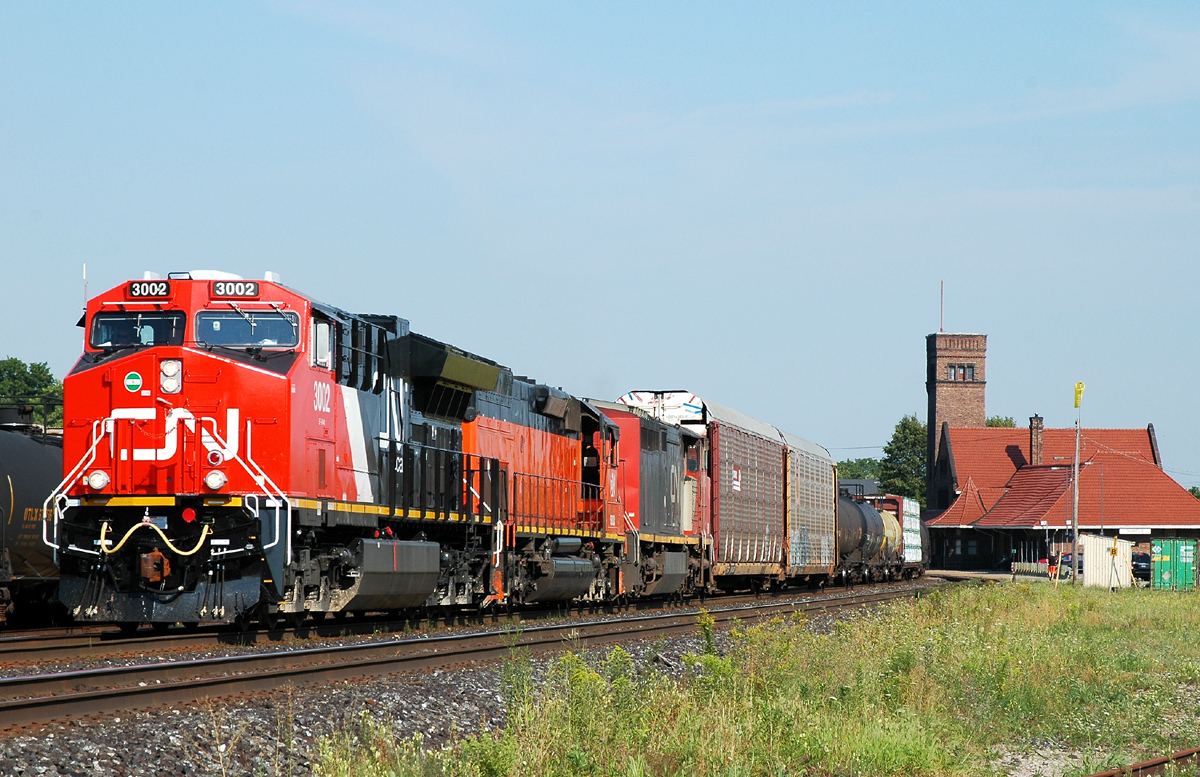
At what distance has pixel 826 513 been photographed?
124ft

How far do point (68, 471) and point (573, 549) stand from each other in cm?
982

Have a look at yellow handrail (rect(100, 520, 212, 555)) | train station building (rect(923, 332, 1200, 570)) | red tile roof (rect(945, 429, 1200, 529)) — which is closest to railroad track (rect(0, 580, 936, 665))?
yellow handrail (rect(100, 520, 212, 555))

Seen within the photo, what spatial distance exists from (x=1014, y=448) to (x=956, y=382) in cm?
1025

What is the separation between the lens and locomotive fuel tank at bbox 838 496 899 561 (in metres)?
40.7

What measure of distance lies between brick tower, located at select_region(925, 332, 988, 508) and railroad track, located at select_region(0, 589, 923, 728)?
8640cm

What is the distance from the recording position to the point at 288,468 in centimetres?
1448

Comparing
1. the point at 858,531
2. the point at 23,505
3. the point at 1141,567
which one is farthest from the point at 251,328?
the point at 1141,567

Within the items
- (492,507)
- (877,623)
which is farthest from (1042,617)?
(492,507)

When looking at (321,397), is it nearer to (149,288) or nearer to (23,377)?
(149,288)

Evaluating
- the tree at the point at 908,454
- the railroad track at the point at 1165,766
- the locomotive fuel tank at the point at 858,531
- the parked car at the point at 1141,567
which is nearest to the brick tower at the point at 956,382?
the tree at the point at 908,454

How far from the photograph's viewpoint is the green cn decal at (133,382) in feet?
48.1

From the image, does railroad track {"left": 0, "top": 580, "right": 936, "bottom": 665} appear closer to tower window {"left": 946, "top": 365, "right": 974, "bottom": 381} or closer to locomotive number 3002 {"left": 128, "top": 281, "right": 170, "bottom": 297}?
locomotive number 3002 {"left": 128, "top": 281, "right": 170, "bottom": 297}

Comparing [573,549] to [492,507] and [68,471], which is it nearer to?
[492,507]

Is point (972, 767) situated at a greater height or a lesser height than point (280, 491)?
lesser
